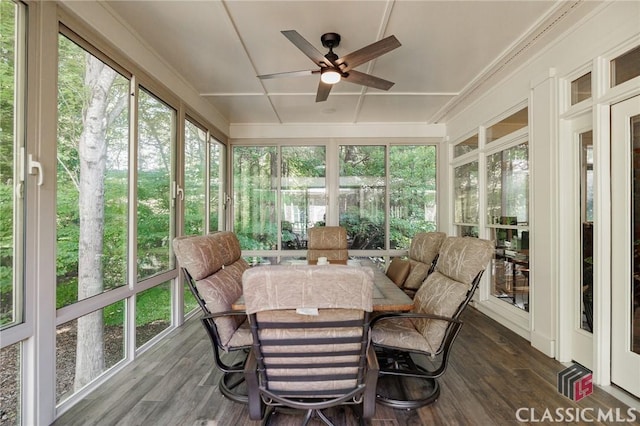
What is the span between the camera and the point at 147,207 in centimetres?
285

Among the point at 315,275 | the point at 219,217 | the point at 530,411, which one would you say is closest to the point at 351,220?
the point at 219,217

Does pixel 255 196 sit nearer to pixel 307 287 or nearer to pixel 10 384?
pixel 10 384

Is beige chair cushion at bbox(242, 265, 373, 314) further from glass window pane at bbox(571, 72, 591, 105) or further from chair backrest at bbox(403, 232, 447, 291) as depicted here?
glass window pane at bbox(571, 72, 591, 105)

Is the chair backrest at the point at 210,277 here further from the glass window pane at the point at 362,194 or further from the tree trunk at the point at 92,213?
the glass window pane at the point at 362,194

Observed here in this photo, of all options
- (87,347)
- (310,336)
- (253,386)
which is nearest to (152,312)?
(87,347)

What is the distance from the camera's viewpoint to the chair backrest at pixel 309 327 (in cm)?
123

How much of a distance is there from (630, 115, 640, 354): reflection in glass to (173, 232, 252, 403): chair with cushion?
266 centimetres

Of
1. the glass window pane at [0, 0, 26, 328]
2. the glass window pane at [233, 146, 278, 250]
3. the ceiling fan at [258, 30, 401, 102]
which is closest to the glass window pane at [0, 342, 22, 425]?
the glass window pane at [0, 0, 26, 328]

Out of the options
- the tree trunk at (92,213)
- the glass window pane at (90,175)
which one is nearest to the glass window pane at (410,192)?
the glass window pane at (90,175)

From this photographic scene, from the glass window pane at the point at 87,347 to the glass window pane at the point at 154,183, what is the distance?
1.48 ft

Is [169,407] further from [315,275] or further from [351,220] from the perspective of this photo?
[351,220]

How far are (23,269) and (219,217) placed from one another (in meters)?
3.13

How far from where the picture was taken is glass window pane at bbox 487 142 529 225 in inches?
125

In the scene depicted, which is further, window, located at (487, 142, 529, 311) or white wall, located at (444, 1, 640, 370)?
window, located at (487, 142, 529, 311)
